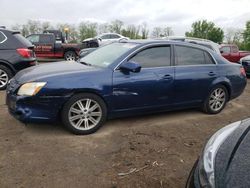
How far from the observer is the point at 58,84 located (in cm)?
478

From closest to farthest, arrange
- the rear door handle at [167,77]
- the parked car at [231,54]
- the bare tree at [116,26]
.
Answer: the rear door handle at [167,77], the parked car at [231,54], the bare tree at [116,26]

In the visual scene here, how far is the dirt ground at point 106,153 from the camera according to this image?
3.71 m

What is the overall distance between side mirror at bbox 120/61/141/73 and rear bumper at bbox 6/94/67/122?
108 cm

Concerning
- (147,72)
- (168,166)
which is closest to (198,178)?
(168,166)

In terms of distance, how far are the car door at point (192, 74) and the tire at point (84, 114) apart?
1515mm

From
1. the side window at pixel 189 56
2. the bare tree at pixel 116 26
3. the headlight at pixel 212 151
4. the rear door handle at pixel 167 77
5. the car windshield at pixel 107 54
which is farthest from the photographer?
the bare tree at pixel 116 26

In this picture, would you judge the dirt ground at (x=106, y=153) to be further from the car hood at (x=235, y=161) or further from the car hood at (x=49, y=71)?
the car hood at (x=235, y=161)

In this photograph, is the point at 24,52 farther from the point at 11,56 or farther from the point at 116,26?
the point at 116,26

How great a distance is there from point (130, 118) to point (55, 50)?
12990mm

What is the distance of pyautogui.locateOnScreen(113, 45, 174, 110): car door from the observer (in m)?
5.23

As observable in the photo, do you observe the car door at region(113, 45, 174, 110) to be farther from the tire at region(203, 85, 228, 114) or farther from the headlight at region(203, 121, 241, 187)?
the headlight at region(203, 121, 241, 187)

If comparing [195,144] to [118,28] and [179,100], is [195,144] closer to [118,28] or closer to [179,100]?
[179,100]

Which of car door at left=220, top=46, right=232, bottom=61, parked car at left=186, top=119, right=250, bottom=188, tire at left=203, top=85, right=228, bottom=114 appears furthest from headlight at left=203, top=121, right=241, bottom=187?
car door at left=220, top=46, right=232, bottom=61

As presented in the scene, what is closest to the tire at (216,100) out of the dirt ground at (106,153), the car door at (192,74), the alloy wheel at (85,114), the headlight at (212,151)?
the car door at (192,74)
